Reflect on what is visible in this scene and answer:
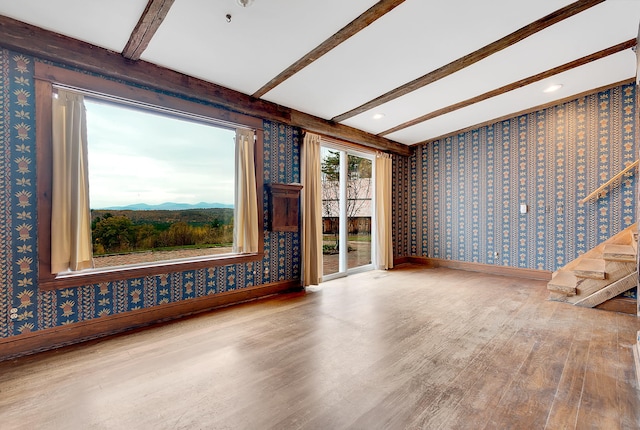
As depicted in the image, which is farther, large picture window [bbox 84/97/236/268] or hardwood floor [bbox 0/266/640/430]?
large picture window [bbox 84/97/236/268]

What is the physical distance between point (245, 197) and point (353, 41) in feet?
7.27

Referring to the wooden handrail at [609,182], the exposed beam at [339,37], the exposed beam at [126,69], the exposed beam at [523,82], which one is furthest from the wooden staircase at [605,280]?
the exposed beam at [126,69]

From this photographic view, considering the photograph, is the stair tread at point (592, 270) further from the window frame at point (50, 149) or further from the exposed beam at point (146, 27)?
the exposed beam at point (146, 27)

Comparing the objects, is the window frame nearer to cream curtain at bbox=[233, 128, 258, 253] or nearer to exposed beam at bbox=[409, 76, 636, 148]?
cream curtain at bbox=[233, 128, 258, 253]

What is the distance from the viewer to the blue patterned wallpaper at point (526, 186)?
4.68 metres

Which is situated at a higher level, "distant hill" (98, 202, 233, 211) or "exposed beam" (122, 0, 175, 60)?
"exposed beam" (122, 0, 175, 60)

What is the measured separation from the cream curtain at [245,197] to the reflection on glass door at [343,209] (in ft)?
5.22

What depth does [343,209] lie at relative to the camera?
542cm

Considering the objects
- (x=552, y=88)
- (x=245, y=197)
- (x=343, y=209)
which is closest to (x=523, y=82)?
(x=552, y=88)

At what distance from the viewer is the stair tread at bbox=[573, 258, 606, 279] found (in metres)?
3.74

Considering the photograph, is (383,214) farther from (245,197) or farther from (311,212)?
(245,197)

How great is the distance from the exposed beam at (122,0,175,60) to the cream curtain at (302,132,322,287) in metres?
2.38

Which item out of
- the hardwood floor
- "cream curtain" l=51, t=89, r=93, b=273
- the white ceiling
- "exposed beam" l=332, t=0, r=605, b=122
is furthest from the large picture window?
"exposed beam" l=332, t=0, r=605, b=122

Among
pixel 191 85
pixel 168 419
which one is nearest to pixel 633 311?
pixel 168 419
